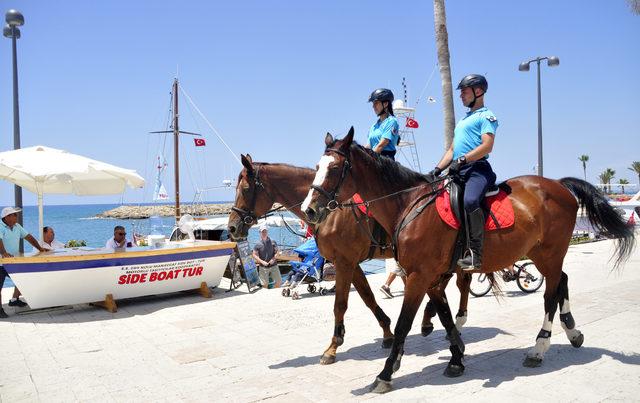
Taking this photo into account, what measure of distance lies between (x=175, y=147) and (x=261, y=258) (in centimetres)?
1487

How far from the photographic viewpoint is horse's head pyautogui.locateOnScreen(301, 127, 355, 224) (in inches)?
162

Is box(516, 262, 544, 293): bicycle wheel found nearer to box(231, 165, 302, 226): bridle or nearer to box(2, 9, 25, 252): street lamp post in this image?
box(231, 165, 302, 226): bridle

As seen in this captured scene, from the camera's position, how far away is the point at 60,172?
8.34 meters

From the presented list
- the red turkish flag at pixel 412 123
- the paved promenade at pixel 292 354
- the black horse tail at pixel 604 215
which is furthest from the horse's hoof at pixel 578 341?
the red turkish flag at pixel 412 123

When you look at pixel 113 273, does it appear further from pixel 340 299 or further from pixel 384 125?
pixel 384 125

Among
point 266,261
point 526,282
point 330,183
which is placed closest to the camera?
point 330,183

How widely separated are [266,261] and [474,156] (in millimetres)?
7651

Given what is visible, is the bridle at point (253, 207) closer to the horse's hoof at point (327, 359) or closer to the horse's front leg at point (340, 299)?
the horse's front leg at point (340, 299)

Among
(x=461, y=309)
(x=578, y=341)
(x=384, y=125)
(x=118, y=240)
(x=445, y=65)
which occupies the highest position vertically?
(x=445, y=65)

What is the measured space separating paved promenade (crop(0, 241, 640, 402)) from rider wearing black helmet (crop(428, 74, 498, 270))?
4.27ft

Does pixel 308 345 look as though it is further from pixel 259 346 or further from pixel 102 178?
pixel 102 178

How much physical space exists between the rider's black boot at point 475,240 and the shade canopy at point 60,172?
7371 millimetres

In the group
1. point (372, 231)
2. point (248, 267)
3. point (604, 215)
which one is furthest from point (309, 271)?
point (604, 215)

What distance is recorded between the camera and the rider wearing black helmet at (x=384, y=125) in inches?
222
